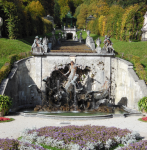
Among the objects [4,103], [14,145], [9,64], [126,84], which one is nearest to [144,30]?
[126,84]

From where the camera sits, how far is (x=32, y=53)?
2005 centimetres

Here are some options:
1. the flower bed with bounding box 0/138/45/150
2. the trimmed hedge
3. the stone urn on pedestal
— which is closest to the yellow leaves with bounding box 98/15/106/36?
the stone urn on pedestal

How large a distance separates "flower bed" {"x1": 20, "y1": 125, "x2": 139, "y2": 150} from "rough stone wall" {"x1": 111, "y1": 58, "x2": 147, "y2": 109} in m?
7.67

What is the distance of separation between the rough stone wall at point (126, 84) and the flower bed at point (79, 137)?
7.67m

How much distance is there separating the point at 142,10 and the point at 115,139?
29.2 metres

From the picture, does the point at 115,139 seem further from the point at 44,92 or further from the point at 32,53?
the point at 32,53

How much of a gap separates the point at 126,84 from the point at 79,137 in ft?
38.6

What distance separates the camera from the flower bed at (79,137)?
8062 millimetres

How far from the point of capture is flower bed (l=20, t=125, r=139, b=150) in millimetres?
8062

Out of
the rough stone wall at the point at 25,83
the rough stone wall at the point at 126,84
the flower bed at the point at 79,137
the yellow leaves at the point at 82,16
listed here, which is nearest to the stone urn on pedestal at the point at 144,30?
the rough stone wall at the point at 126,84

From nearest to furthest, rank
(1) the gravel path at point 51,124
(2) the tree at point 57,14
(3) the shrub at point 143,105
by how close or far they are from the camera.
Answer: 1. (1) the gravel path at point 51,124
2. (3) the shrub at point 143,105
3. (2) the tree at point 57,14

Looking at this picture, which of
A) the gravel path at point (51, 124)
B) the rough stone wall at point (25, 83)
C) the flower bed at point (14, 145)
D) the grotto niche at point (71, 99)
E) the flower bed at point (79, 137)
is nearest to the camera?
the flower bed at point (14, 145)

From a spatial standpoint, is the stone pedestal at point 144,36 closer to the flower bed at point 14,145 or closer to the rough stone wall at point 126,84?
the rough stone wall at point 126,84

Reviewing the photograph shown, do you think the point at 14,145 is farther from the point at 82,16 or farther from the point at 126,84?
the point at 82,16
